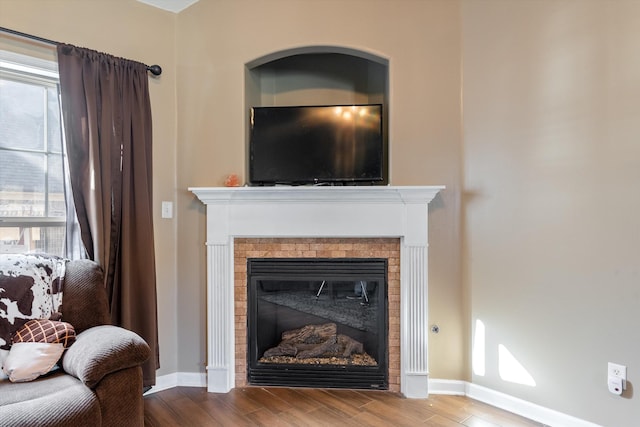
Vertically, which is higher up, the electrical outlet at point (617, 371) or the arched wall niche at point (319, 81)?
the arched wall niche at point (319, 81)

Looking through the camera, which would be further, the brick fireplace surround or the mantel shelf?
the brick fireplace surround

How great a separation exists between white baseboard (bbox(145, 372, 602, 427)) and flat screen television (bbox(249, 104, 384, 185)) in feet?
4.73

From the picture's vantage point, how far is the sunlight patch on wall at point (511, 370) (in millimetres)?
1999

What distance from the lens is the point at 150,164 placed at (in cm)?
229

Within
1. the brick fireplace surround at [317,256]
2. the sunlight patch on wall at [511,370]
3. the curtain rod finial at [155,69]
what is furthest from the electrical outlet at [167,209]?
the sunlight patch on wall at [511,370]

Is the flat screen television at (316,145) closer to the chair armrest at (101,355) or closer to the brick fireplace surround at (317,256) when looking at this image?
the brick fireplace surround at (317,256)

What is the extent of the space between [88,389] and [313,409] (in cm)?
122

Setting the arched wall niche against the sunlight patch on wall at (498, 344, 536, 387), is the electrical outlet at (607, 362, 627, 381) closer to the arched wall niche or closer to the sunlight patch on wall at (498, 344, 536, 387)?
the sunlight patch on wall at (498, 344, 536, 387)

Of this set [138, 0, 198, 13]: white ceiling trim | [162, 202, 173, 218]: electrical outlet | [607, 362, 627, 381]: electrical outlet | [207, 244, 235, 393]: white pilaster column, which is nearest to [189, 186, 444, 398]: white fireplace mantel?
[207, 244, 235, 393]: white pilaster column

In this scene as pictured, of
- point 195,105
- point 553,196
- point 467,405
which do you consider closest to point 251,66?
point 195,105

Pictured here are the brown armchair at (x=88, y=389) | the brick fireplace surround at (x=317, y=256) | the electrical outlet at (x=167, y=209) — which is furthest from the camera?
the electrical outlet at (x=167, y=209)

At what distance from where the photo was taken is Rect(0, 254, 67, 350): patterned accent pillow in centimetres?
164

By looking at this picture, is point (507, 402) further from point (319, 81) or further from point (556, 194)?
point (319, 81)

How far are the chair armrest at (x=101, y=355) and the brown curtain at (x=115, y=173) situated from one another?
1.72 ft
